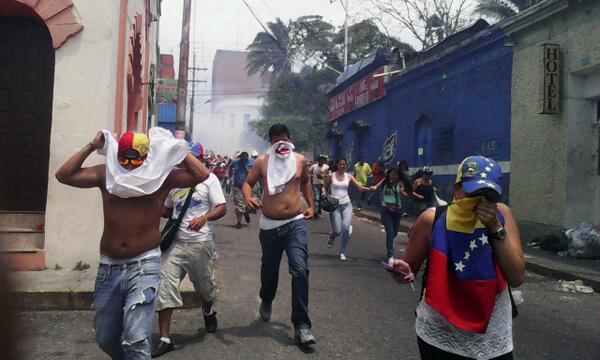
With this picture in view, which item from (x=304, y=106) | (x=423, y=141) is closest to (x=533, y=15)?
(x=423, y=141)

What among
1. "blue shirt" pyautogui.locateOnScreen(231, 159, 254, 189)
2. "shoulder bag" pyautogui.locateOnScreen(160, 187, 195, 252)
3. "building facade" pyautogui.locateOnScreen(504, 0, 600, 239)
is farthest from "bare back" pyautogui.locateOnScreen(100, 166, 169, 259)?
"blue shirt" pyautogui.locateOnScreen(231, 159, 254, 189)

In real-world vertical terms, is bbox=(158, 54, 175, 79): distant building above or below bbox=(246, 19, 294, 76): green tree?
below

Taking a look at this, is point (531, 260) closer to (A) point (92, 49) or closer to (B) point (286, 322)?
(B) point (286, 322)

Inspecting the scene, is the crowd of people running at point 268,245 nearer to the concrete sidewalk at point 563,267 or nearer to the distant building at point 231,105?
Result: the concrete sidewalk at point 563,267

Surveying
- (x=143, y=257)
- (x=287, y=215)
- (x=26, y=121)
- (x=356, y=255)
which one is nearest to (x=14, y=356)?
(x=143, y=257)

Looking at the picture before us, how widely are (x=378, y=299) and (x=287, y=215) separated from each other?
2100mm

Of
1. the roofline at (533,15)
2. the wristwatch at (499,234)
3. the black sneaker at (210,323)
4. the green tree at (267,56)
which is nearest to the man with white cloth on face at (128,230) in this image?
the black sneaker at (210,323)

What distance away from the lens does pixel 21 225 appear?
6.90 metres

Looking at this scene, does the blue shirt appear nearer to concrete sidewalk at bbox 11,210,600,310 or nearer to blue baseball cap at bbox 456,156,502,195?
Result: concrete sidewalk at bbox 11,210,600,310

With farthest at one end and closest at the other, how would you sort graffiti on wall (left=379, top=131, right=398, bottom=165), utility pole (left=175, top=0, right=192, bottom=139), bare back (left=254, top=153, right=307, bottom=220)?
1. graffiti on wall (left=379, top=131, right=398, bottom=165)
2. utility pole (left=175, top=0, right=192, bottom=139)
3. bare back (left=254, top=153, right=307, bottom=220)

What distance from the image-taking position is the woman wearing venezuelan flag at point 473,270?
2.42 meters

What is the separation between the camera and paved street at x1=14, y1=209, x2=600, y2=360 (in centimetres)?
456

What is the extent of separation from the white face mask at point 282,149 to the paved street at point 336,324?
64.7 inches

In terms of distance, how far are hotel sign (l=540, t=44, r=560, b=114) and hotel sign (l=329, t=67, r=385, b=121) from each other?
1020cm
